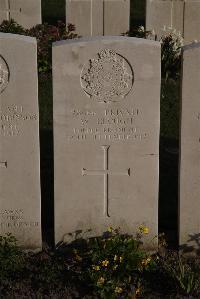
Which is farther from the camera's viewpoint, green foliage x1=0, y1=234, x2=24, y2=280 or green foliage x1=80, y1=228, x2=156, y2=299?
green foliage x1=0, y1=234, x2=24, y2=280

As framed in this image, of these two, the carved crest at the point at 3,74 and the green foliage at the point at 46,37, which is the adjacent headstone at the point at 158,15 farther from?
the carved crest at the point at 3,74

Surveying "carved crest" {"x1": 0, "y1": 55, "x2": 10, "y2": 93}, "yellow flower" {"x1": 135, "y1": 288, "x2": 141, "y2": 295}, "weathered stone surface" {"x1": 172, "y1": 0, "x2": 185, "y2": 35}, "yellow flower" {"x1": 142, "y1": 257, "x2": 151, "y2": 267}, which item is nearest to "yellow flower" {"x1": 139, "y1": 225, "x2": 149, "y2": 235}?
"yellow flower" {"x1": 142, "y1": 257, "x2": 151, "y2": 267}

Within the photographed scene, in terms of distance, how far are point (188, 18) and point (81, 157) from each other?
23.6 feet

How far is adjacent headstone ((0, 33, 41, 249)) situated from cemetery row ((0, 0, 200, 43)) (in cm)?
692

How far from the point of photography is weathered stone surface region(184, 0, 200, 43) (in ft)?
41.8

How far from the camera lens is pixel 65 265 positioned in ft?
20.5

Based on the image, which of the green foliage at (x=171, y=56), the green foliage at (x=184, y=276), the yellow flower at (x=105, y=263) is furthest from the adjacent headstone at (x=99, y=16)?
the yellow flower at (x=105, y=263)

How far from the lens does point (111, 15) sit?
1317 centimetres

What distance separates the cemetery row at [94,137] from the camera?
19.7 ft

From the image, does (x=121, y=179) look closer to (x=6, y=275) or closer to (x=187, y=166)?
(x=187, y=166)

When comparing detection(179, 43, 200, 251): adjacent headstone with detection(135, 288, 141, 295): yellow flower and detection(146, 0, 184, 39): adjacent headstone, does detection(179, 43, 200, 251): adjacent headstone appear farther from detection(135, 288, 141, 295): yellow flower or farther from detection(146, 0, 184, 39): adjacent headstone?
detection(146, 0, 184, 39): adjacent headstone

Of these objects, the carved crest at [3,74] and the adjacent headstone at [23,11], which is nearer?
the carved crest at [3,74]

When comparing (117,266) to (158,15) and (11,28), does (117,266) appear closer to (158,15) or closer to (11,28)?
(11,28)

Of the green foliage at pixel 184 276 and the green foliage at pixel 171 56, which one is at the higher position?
the green foliage at pixel 171 56
